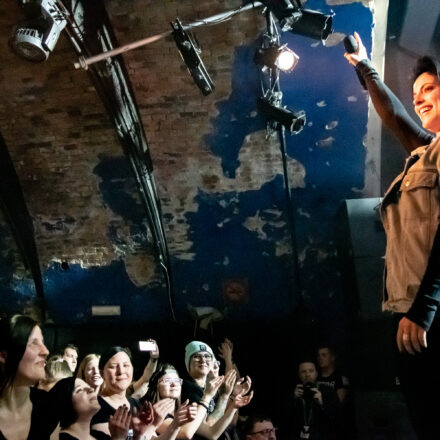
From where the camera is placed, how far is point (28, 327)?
2.16 m

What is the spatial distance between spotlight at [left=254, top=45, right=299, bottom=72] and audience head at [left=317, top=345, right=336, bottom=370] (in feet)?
11.3

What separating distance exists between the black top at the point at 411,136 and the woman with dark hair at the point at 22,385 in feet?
5.53

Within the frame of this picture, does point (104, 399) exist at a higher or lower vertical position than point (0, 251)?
lower

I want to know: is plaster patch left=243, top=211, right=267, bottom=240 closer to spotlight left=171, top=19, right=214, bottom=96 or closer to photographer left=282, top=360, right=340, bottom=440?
photographer left=282, top=360, right=340, bottom=440

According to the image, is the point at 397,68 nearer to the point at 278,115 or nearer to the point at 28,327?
the point at 278,115

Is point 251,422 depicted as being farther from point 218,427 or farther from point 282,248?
point 282,248

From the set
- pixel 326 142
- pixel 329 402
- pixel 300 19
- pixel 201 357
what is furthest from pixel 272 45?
pixel 329 402

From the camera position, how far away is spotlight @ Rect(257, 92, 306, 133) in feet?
14.3

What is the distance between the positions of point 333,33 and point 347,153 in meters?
1.40

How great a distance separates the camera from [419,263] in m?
A: 1.59

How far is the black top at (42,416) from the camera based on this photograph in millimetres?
2002

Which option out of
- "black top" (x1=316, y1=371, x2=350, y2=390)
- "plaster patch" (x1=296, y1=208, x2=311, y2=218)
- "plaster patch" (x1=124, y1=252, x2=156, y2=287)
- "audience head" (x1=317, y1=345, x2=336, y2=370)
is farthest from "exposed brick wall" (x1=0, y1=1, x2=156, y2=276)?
"black top" (x1=316, y1=371, x2=350, y2=390)

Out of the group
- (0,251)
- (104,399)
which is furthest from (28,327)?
(0,251)

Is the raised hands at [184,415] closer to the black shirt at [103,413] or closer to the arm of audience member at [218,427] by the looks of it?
the black shirt at [103,413]
